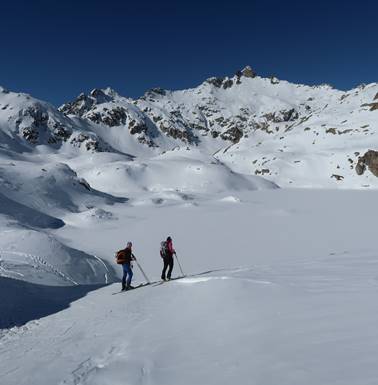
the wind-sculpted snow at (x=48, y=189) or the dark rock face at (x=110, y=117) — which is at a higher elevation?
the dark rock face at (x=110, y=117)

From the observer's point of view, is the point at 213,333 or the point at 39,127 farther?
the point at 39,127

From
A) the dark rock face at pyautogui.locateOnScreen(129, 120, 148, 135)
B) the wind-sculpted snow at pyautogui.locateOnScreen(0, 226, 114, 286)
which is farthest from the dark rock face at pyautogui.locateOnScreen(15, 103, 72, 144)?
the wind-sculpted snow at pyautogui.locateOnScreen(0, 226, 114, 286)

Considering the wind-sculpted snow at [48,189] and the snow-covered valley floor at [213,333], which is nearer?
the snow-covered valley floor at [213,333]

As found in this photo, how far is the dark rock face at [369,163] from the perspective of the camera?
76.6 m

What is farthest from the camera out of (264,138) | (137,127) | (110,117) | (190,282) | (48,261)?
(110,117)

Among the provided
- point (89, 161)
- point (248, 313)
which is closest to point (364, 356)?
point (248, 313)

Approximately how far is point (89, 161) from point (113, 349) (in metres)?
95.5

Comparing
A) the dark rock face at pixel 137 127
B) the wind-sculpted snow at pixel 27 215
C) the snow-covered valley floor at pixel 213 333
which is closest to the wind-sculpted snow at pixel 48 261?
the snow-covered valley floor at pixel 213 333

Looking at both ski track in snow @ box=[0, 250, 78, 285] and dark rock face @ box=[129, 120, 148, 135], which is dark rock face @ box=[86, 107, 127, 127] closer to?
dark rock face @ box=[129, 120, 148, 135]

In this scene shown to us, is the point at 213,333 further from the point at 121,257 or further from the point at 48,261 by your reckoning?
the point at 48,261

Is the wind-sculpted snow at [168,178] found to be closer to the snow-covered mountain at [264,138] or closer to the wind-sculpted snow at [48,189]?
the snow-covered mountain at [264,138]

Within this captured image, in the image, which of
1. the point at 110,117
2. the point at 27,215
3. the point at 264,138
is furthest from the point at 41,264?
the point at 110,117

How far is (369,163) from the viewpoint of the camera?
7769 centimetres

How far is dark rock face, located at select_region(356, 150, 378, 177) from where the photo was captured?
251ft
